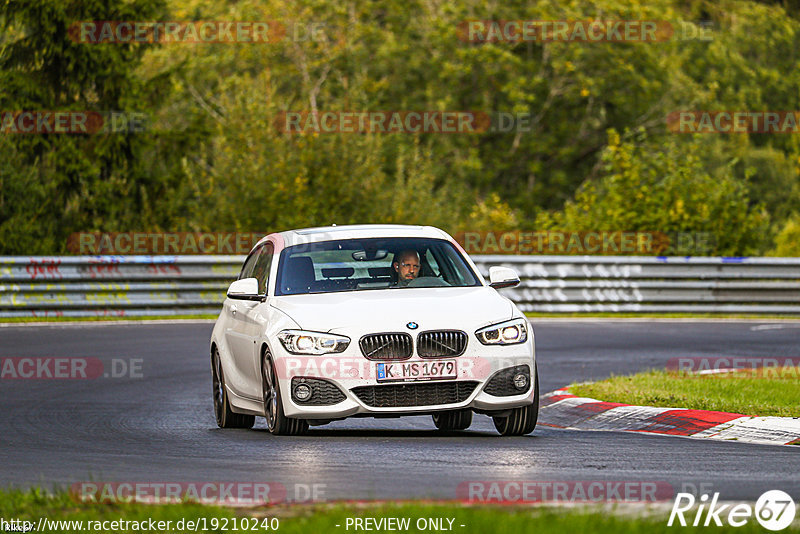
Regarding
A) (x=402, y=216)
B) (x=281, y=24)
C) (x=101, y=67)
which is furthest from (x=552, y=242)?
(x=281, y=24)

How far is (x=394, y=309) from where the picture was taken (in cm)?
1095

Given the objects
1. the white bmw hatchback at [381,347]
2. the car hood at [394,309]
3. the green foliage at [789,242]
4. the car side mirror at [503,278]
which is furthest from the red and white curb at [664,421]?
the green foliage at [789,242]

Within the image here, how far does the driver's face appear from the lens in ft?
39.5

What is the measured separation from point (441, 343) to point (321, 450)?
1196 mm

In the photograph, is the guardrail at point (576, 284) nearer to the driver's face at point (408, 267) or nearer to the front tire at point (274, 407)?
the driver's face at point (408, 267)

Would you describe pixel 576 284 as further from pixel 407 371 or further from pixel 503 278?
pixel 407 371

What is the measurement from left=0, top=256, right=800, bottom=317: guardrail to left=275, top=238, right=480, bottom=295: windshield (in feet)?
46.7

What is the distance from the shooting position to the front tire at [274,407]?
36.4 ft

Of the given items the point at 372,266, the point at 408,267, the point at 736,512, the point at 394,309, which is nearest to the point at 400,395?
the point at 394,309

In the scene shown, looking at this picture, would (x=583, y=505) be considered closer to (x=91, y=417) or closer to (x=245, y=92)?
(x=91, y=417)

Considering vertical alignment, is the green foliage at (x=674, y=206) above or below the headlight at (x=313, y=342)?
below

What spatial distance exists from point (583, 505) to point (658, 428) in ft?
17.1

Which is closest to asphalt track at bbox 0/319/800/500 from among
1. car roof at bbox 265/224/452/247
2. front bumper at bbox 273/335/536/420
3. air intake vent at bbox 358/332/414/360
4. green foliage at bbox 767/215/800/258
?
front bumper at bbox 273/335/536/420

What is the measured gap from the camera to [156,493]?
25.9ft
